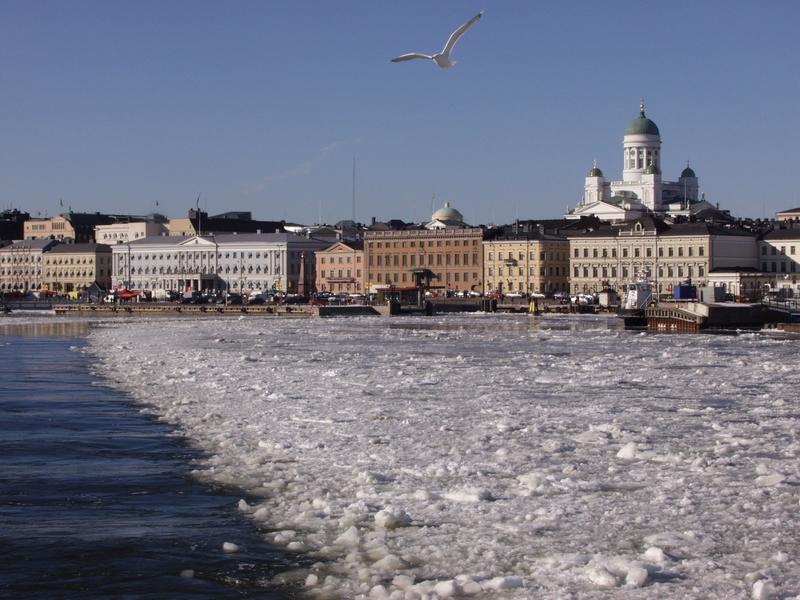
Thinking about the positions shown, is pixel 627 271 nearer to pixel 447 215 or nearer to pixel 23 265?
pixel 447 215

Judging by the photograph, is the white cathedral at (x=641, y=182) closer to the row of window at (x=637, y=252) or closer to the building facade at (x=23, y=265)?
the row of window at (x=637, y=252)

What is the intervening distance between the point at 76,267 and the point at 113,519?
163 meters

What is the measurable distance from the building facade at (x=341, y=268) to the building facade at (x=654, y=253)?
24.4 metres

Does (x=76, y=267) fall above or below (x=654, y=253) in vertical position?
below

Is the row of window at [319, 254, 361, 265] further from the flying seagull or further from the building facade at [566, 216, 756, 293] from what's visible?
the flying seagull

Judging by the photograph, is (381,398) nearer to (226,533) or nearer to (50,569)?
(226,533)

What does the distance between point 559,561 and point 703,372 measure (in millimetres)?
20461

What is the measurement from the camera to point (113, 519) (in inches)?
555

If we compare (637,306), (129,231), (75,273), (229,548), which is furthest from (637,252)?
(229,548)

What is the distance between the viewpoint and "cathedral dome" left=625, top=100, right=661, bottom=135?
174750 millimetres

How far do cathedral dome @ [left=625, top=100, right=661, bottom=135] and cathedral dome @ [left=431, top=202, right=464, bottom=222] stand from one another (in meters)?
26.7

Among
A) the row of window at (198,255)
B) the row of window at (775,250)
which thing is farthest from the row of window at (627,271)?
the row of window at (198,255)

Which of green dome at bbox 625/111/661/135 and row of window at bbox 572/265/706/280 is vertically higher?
green dome at bbox 625/111/661/135

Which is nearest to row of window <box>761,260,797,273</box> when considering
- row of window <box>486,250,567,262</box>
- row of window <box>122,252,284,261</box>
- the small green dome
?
row of window <box>486,250,567,262</box>
